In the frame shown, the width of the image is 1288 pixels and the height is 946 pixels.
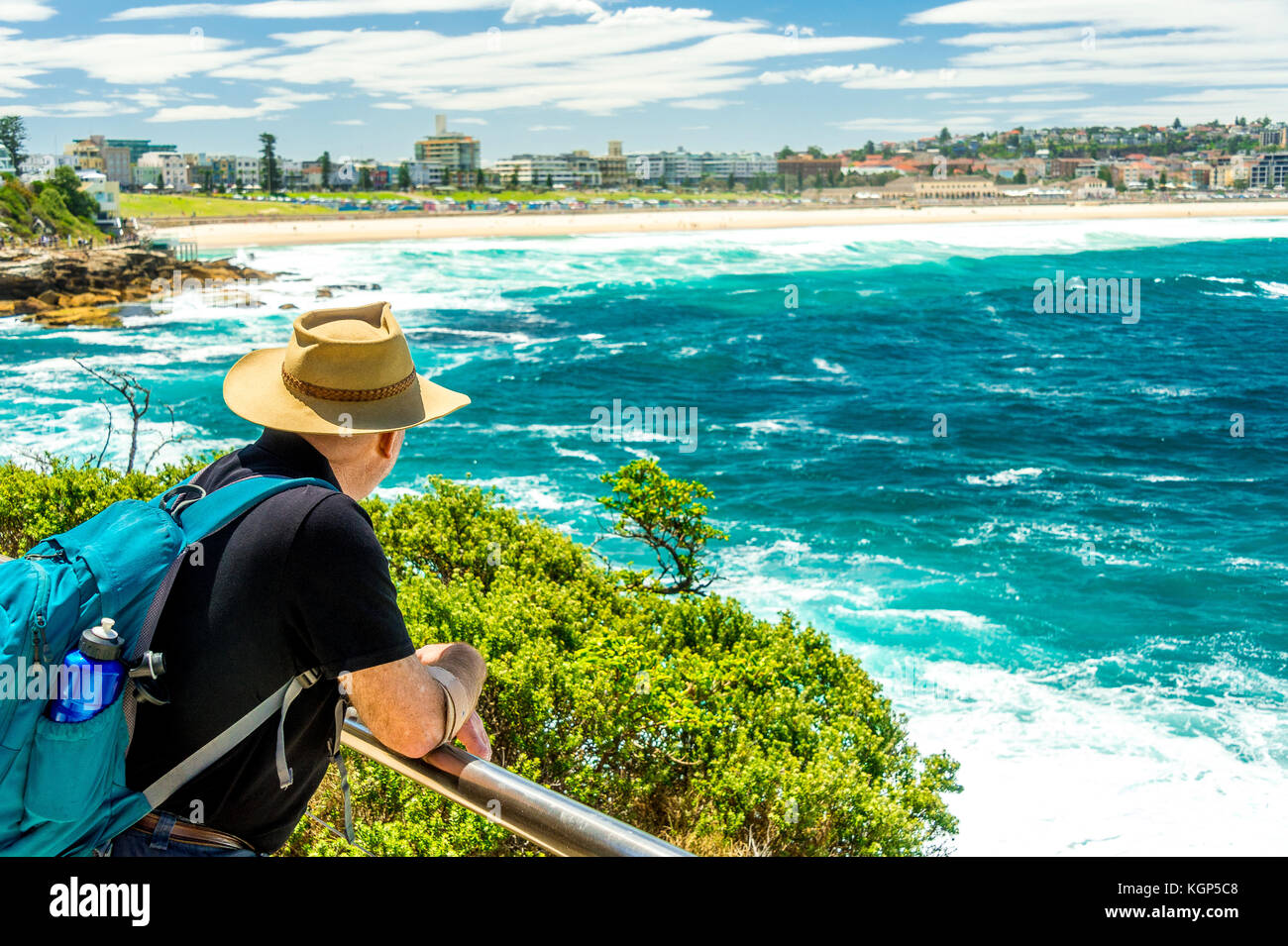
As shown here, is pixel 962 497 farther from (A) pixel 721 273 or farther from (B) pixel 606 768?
(A) pixel 721 273

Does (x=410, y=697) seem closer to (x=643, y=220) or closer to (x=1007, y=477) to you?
(x=1007, y=477)

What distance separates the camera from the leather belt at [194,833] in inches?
80.0

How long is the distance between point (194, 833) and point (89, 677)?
18.1 inches

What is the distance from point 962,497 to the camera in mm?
22562

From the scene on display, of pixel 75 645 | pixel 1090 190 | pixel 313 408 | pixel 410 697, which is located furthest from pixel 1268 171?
pixel 75 645

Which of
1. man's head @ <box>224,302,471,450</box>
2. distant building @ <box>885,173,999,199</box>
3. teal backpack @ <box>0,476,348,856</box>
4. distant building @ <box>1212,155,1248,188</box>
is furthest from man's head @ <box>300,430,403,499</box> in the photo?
distant building @ <box>1212,155,1248,188</box>

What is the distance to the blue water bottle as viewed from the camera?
5.77 feet

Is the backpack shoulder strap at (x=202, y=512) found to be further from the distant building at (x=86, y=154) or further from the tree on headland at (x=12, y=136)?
the distant building at (x=86, y=154)

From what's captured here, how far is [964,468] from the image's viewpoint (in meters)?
25.2

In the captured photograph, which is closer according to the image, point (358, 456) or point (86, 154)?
point (358, 456)

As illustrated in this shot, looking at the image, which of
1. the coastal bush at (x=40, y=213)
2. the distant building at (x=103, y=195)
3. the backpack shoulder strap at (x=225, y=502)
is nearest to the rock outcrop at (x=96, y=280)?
the coastal bush at (x=40, y=213)

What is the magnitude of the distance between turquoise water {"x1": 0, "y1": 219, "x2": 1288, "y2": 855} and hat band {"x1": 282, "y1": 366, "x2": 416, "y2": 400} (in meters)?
9.68
